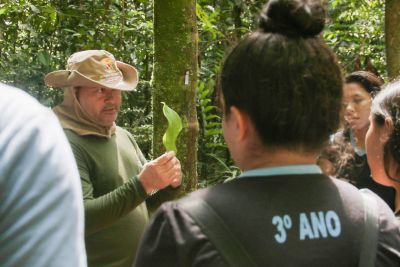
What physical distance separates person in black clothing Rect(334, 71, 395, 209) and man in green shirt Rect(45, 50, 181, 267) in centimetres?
107

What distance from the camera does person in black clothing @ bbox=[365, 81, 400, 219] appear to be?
7.39ft

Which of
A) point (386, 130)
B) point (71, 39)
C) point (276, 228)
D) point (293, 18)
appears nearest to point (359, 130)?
point (386, 130)

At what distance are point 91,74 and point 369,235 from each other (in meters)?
2.12

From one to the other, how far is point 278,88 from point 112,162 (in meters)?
1.83

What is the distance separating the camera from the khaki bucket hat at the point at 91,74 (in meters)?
3.23

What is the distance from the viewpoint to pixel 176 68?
3.68 meters

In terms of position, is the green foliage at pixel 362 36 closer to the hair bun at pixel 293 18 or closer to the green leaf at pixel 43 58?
the green leaf at pixel 43 58

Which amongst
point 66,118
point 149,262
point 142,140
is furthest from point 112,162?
point 142,140

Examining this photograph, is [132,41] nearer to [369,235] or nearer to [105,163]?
[105,163]

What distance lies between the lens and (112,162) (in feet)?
10.3

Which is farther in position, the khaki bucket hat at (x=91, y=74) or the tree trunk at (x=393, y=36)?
the tree trunk at (x=393, y=36)

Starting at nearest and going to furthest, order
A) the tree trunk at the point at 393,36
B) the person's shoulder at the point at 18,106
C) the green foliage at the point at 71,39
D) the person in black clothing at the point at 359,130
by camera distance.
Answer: the person's shoulder at the point at 18,106
the person in black clothing at the point at 359,130
the tree trunk at the point at 393,36
the green foliage at the point at 71,39

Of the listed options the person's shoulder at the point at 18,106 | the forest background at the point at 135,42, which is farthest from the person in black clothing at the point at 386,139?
the forest background at the point at 135,42

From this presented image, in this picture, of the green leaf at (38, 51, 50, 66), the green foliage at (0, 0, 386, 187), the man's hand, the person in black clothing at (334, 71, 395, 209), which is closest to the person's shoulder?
the man's hand
